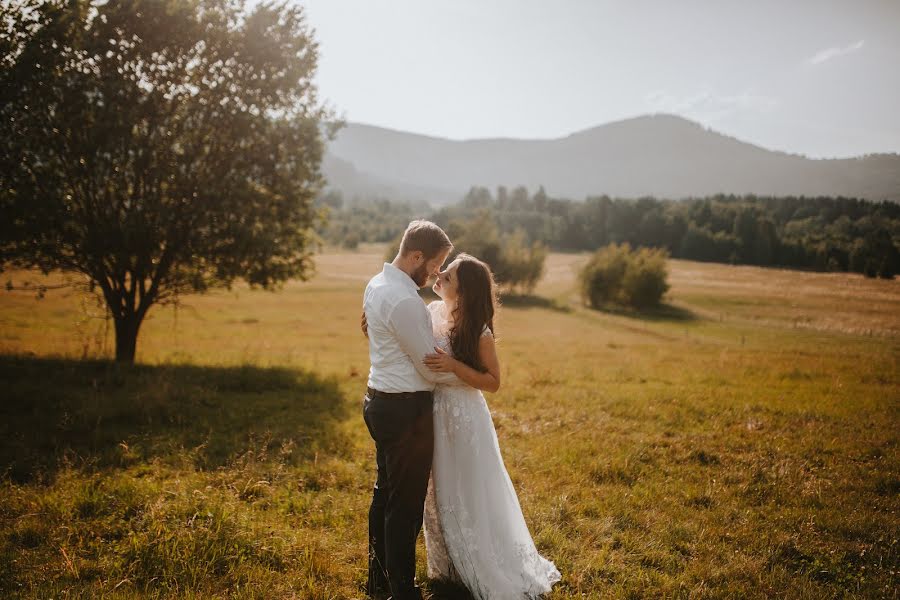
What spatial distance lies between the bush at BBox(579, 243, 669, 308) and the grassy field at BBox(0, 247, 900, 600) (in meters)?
52.2

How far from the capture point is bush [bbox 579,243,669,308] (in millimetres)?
65625

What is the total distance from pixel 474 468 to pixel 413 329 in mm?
1524

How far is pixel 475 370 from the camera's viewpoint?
412 cm

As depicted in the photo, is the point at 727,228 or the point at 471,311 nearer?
the point at 471,311

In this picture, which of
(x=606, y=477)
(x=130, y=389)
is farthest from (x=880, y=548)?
(x=130, y=389)

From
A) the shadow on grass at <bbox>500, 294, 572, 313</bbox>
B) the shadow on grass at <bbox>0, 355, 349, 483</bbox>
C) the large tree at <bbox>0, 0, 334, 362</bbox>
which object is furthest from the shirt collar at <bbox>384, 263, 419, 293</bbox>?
the shadow on grass at <bbox>500, 294, 572, 313</bbox>

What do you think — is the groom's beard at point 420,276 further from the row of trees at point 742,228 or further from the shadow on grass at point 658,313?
the shadow on grass at point 658,313

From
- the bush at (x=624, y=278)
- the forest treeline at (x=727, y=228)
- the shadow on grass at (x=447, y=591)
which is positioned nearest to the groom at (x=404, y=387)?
the shadow on grass at (x=447, y=591)

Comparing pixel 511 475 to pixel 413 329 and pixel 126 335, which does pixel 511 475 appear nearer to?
pixel 413 329

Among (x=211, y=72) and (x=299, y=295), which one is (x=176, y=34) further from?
(x=299, y=295)

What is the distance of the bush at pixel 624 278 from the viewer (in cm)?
6562

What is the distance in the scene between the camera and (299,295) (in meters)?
56.0

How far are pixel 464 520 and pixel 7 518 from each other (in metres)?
4.99

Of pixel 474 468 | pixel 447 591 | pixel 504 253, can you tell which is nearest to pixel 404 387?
pixel 474 468
